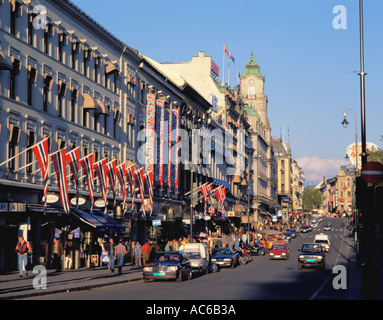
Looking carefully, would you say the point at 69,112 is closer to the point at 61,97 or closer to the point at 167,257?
the point at 61,97

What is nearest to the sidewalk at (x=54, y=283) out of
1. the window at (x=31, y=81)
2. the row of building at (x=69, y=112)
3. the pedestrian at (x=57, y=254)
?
the pedestrian at (x=57, y=254)

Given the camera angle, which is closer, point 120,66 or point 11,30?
point 11,30

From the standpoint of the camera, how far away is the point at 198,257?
132 ft

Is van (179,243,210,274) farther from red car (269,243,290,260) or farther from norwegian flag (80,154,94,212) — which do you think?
red car (269,243,290,260)

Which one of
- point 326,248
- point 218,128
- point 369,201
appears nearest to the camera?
point 369,201

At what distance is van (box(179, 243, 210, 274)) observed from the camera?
3903cm

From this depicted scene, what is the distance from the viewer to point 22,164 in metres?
36.3

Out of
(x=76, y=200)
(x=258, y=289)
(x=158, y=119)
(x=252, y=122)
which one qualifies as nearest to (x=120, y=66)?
(x=158, y=119)

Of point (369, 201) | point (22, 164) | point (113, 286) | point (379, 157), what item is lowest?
point (113, 286)

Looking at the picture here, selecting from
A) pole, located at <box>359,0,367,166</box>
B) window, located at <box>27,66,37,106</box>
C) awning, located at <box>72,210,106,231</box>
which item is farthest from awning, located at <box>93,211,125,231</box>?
pole, located at <box>359,0,367,166</box>

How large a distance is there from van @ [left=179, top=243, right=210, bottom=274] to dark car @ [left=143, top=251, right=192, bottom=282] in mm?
4392

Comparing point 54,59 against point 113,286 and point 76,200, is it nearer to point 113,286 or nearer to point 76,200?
point 76,200

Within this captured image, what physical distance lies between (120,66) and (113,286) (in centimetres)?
2554

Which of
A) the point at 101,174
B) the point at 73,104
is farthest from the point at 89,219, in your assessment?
the point at 73,104
